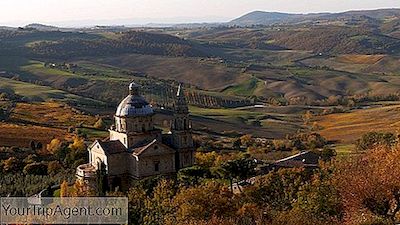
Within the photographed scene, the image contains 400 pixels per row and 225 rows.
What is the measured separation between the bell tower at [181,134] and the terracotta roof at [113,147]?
5477 millimetres

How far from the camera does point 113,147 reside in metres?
64.2

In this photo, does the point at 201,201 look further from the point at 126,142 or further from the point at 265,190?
the point at 126,142

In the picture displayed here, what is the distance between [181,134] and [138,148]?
4738 mm

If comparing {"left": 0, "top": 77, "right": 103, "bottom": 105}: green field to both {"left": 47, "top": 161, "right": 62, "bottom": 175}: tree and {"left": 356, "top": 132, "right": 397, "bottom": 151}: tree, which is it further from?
{"left": 356, "top": 132, "right": 397, "bottom": 151}: tree

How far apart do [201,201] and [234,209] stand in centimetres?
268

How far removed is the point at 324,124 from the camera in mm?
143000

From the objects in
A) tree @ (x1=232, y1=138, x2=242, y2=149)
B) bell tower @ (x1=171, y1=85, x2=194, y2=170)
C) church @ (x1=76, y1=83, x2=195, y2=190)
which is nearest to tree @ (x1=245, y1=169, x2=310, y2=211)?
bell tower @ (x1=171, y1=85, x2=194, y2=170)

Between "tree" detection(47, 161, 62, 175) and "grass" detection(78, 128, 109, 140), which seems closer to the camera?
"tree" detection(47, 161, 62, 175)

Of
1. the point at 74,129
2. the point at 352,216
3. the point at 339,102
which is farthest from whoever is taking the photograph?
the point at 339,102

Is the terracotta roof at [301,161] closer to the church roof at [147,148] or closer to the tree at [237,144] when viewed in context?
the church roof at [147,148]

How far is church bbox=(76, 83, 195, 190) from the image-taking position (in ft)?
207

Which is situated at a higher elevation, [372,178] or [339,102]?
A: [372,178]

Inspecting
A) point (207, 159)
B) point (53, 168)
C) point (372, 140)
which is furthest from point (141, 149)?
point (372, 140)

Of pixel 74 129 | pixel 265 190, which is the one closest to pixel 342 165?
pixel 265 190
